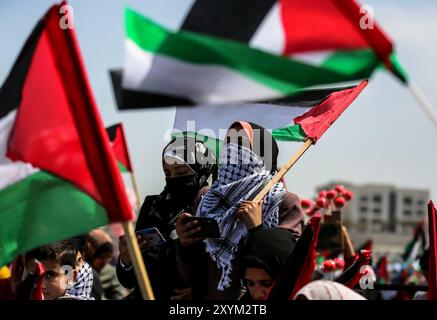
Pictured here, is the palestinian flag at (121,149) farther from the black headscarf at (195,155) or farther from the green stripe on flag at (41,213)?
the green stripe on flag at (41,213)

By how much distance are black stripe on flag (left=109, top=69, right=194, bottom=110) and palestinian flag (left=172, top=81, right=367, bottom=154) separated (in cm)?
232

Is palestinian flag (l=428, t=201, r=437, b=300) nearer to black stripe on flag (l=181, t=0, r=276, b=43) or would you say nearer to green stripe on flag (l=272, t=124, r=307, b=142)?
green stripe on flag (l=272, t=124, r=307, b=142)

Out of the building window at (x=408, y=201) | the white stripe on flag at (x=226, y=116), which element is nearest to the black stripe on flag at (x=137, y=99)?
the white stripe on flag at (x=226, y=116)

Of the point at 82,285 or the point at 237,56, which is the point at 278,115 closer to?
the point at 82,285

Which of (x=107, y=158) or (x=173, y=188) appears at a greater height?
(x=107, y=158)

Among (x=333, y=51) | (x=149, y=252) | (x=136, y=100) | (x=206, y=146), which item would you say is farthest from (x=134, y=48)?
(x=206, y=146)

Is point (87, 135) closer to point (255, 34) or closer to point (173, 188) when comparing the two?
point (255, 34)

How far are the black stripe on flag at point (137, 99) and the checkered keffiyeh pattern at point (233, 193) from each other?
Answer: 1.56m

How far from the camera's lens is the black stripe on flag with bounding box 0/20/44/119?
16.5ft

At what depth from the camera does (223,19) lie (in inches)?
193

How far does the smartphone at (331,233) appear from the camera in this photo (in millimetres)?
9625

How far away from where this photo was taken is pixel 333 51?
476 centimetres

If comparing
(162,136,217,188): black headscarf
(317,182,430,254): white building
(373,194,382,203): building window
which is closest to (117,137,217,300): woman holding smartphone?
(162,136,217,188): black headscarf
